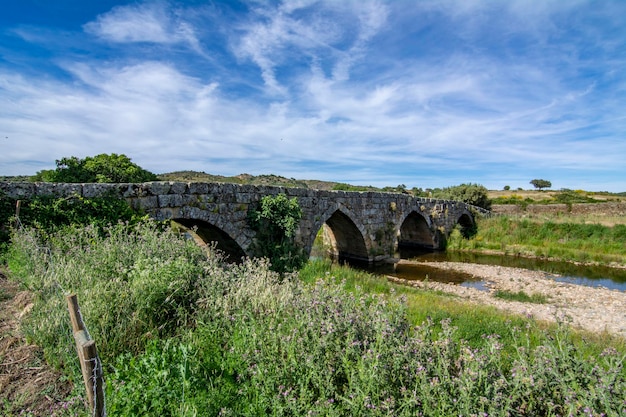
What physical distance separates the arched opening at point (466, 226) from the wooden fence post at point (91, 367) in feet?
86.2

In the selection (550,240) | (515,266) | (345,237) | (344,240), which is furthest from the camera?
(550,240)

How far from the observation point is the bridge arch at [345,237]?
16.5 metres

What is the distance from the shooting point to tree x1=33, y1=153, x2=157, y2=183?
428 inches

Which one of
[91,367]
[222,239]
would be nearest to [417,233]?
[222,239]

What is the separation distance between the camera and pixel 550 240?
21812 millimetres

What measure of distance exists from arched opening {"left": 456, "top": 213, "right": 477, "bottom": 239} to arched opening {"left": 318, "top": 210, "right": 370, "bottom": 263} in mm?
10782

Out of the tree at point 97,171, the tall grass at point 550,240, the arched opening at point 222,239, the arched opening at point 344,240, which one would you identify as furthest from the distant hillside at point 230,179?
the tall grass at point 550,240

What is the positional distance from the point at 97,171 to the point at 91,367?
1228 centimetres

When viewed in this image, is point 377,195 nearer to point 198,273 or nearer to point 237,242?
point 237,242

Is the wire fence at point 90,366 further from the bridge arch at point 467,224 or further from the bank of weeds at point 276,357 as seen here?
the bridge arch at point 467,224

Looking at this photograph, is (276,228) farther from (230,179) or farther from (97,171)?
(230,179)

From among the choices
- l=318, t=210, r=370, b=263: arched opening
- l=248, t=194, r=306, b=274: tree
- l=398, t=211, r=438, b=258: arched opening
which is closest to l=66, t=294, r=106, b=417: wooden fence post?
l=248, t=194, r=306, b=274: tree

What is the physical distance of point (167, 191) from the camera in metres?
8.05

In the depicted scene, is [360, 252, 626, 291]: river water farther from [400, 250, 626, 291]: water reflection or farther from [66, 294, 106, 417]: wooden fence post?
[66, 294, 106, 417]: wooden fence post
